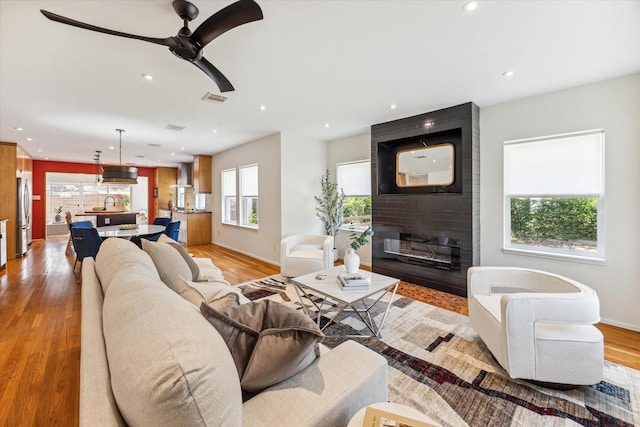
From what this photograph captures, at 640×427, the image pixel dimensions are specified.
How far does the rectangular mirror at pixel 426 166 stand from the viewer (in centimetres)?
394

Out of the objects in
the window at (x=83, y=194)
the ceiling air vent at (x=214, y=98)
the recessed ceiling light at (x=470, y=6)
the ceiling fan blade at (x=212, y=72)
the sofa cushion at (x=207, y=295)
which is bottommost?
the sofa cushion at (x=207, y=295)

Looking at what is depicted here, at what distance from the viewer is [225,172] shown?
23.3 ft

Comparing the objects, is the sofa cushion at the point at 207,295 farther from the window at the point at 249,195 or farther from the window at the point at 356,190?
the window at the point at 249,195

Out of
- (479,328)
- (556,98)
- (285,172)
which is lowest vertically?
(479,328)

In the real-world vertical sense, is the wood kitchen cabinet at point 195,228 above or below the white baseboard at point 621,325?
above

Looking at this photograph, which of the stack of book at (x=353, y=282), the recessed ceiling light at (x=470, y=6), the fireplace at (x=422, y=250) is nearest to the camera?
the recessed ceiling light at (x=470, y=6)

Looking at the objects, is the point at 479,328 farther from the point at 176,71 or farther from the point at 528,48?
the point at 176,71

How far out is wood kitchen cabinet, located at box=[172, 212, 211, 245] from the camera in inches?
289

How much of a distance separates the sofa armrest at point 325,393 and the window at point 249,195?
516 cm

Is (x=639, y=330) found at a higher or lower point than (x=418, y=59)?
lower

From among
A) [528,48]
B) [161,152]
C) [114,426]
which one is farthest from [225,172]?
[114,426]

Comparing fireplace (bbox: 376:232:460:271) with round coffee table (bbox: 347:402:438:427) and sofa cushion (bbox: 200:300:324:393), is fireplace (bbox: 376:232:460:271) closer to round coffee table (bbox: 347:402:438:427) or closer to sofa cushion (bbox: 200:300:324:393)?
round coffee table (bbox: 347:402:438:427)

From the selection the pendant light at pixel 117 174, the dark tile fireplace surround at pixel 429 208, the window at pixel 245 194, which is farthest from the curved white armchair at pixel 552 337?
the pendant light at pixel 117 174

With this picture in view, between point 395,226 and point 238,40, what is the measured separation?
3.27m
